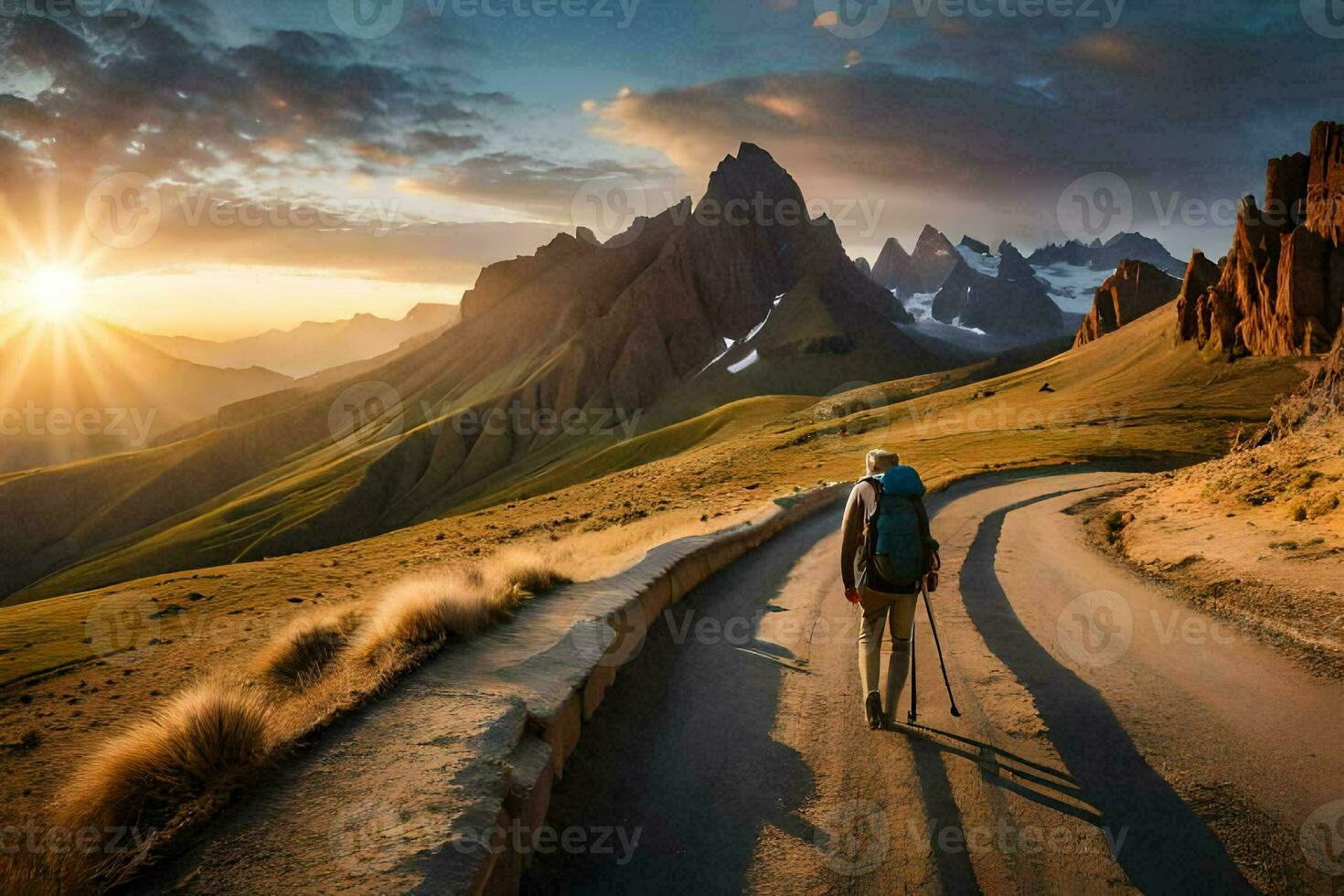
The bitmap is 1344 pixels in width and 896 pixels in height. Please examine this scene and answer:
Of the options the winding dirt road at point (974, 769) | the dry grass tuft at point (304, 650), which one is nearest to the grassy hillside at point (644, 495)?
the dry grass tuft at point (304, 650)

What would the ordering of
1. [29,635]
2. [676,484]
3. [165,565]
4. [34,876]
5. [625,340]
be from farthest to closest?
[625,340], [165,565], [676,484], [29,635], [34,876]

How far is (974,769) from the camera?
19.7 feet

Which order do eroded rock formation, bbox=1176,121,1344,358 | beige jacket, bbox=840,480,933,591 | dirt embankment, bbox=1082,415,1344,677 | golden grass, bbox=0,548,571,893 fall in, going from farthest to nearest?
eroded rock formation, bbox=1176,121,1344,358 → dirt embankment, bbox=1082,415,1344,677 → beige jacket, bbox=840,480,933,591 → golden grass, bbox=0,548,571,893

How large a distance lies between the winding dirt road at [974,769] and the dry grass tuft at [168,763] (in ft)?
8.25

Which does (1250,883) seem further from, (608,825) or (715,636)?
(715,636)

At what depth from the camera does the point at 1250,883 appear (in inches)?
175

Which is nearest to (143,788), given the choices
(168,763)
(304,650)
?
(168,763)

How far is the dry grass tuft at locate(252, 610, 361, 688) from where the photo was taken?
27.1 feet

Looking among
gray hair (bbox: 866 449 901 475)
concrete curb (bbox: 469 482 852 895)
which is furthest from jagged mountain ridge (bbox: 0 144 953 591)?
gray hair (bbox: 866 449 901 475)

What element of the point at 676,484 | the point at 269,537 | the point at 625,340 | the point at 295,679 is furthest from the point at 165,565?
the point at 295,679

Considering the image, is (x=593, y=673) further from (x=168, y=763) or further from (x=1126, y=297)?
(x=1126, y=297)

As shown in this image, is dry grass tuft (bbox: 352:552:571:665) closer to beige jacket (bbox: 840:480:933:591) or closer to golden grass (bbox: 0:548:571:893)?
golden grass (bbox: 0:548:571:893)

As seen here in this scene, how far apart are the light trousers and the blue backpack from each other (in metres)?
0.17

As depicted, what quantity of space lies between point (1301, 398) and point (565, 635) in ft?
80.8
